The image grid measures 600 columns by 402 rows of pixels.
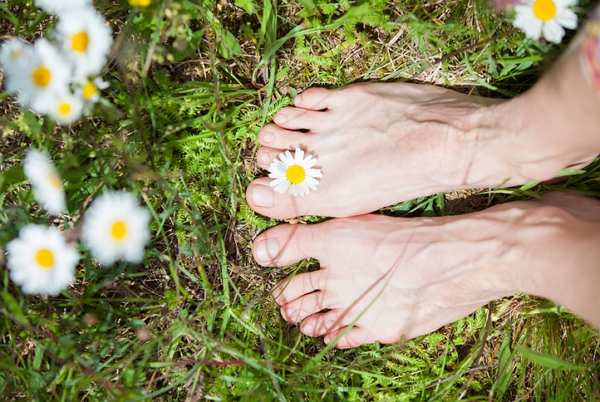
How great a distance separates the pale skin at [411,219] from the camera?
4.84 ft

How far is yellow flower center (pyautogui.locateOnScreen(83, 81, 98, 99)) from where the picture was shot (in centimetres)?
135

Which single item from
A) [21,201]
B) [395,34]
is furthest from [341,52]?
[21,201]

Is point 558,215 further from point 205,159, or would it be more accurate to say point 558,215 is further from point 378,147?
point 205,159

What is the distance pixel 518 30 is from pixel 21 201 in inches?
63.1

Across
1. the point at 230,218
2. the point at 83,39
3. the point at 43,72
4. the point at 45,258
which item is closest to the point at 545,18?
the point at 230,218

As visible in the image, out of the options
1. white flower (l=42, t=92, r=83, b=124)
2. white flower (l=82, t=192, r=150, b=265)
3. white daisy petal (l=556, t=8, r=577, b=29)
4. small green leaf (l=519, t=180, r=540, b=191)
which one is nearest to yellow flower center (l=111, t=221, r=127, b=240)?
white flower (l=82, t=192, r=150, b=265)

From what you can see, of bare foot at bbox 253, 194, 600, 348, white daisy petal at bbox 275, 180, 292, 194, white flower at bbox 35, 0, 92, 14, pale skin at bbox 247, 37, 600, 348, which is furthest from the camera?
white daisy petal at bbox 275, 180, 292, 194

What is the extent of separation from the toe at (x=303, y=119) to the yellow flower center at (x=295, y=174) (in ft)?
0.46

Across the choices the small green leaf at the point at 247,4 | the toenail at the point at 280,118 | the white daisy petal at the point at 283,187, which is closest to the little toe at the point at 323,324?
the white daisy petal at the point at 283,187

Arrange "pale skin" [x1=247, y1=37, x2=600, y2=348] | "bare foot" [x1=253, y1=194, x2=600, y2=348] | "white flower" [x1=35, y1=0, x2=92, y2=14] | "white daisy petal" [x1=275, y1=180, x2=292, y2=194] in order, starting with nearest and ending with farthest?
"white flower" [x1=35, y1=0, x2=92, y2=14], "pale skin" [x1=247, y1=37, x2=600, y2=348], "bare foot" [x1=253, y1=194, x2=600, y2=348], "white daisy petal" [x1=275, y1=180, x2=292, y2=194]

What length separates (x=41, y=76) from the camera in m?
1.36

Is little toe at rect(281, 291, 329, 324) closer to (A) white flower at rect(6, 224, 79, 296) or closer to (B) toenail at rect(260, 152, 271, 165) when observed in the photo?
(B) toenail at rect(260, 152, 271, 165)

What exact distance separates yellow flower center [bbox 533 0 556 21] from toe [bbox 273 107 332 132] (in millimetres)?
693

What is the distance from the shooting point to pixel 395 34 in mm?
1782
